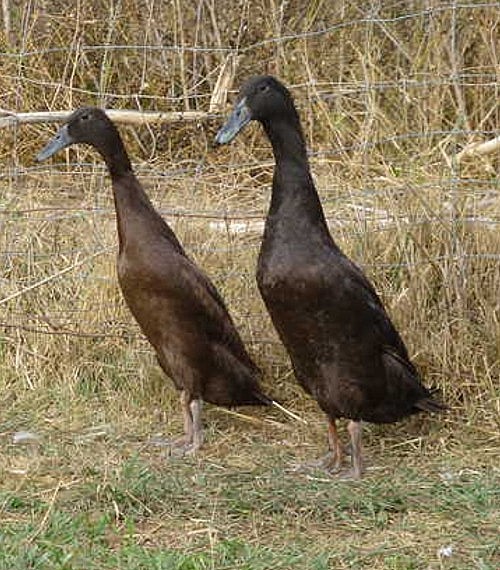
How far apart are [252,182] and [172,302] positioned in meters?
2.19

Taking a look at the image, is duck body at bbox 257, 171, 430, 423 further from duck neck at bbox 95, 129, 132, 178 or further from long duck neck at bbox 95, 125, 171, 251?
duck neck at bbox 95, 129, 132, 178

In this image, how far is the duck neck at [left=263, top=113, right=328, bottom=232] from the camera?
4914 millimetres

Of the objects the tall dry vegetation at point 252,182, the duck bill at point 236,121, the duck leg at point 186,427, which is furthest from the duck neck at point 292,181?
the duck leg at point 186,427

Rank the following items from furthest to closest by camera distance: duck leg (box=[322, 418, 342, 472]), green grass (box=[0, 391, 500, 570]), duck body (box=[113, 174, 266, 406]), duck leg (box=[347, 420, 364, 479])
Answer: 1. duck body (box=[113, 174, 266, 406])
2. duck leg (box=[322, 418, 342, 472])
3. duck leg (box=[347, 420, 364, 479])
4. green grass (box=[0, 391, 500, 570])

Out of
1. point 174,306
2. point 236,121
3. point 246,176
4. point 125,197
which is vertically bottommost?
point 174,306

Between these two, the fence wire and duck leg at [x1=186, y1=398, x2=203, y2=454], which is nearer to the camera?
duck leg at [x1=186, y1=398, x2=203, y2=454]

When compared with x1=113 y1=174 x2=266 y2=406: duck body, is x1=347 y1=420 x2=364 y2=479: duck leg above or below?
below

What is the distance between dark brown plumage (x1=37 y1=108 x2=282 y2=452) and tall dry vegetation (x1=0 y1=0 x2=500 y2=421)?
1.53ft

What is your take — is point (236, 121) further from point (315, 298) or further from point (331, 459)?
point (331, 459)

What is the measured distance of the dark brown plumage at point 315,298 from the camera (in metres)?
4.86

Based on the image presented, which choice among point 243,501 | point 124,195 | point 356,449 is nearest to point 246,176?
point 124,195

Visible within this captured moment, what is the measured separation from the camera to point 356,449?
504 cm

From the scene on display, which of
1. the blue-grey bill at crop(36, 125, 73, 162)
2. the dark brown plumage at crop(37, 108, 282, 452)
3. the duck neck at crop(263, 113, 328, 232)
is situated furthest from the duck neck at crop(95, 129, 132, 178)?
the duck neck at crop(263, 113, 328, 232)

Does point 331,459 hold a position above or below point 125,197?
below
